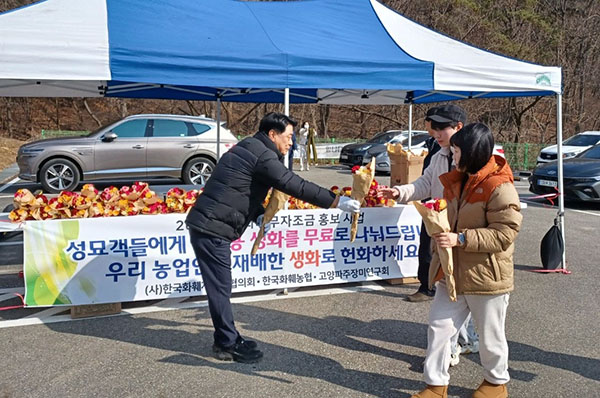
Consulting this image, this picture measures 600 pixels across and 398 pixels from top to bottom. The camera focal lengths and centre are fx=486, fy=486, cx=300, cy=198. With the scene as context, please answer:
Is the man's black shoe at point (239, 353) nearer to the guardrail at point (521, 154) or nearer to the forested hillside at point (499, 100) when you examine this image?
the guardrail at point (521, 154)

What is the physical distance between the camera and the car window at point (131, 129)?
38.1ft

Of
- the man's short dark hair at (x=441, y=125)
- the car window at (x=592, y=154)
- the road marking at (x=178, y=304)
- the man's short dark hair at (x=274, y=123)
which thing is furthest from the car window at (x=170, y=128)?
the car window at (x=592, y=154)

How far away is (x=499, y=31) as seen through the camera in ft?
89.8

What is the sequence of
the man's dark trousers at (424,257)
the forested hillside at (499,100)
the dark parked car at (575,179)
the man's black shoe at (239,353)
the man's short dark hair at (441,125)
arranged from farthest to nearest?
the forested hillside at (499,100) → the dark parked car at (575,179) → the man's dark trousers at (424,257) → the man's short dark hair at (441,125) → the man's black shoe at (239,353)

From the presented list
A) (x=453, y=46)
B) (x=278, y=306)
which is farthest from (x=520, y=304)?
(x=453, y=46)

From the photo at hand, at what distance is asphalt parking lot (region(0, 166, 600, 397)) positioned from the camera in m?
3.19

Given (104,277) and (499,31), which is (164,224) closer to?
(104,277)

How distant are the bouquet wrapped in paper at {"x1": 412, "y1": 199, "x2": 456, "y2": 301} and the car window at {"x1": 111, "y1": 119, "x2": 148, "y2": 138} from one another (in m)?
10.2

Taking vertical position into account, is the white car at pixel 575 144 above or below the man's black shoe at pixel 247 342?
above

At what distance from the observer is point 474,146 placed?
2617 millimetres

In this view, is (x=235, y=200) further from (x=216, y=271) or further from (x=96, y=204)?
(x=96, y=204)

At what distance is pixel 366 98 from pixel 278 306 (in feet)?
15.3

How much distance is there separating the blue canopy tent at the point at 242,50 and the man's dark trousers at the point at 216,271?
1.62 metres

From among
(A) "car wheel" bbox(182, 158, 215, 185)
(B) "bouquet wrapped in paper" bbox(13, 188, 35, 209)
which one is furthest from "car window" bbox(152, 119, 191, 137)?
(B) "bouquet wrapped in paper" bbox(13, 188, 35, 209)
